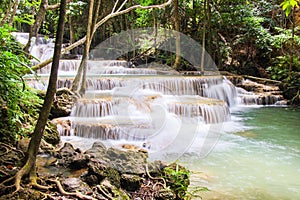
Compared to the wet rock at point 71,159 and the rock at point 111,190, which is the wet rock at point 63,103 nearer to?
the wet rock at point 71,159

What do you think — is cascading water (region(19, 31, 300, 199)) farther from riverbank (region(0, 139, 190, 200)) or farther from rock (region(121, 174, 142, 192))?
rock (region(121, 174, 142, 192))

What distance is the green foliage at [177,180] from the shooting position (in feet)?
10.2

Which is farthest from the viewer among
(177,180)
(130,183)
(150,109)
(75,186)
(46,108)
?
(150,109)

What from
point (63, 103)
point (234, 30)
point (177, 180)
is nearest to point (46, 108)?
point (177, 180)

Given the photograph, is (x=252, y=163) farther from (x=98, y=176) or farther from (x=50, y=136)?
(x=50, y=136)

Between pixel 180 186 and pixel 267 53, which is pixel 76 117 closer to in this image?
pixel 180 186

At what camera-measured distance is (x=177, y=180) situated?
3.14 metres

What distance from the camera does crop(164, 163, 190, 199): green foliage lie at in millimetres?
3104

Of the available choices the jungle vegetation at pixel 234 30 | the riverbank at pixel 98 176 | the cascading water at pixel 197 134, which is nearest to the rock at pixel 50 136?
the cascading water at pixel 197 134

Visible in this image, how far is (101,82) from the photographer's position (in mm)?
9211

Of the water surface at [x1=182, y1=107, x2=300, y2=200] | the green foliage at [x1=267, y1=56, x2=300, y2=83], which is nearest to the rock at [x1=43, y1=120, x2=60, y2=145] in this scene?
the water surface at [x1=182, y1=107, x2=300, y2=200]

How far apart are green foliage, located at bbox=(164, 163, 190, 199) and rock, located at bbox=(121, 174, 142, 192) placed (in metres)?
0.39

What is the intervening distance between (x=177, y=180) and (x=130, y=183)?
0.54m

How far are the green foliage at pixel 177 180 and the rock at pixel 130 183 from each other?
15.2 inches
